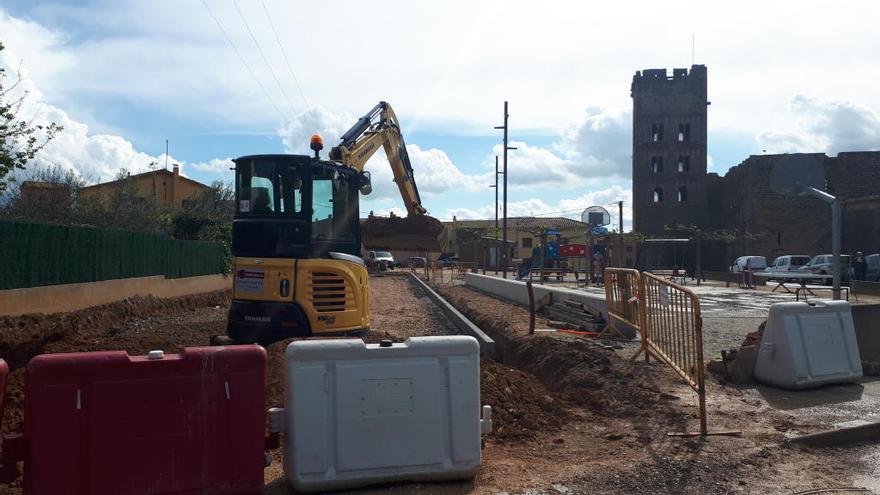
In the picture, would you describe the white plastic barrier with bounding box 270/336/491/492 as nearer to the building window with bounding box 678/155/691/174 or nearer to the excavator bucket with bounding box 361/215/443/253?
the excavator bucket with bounding box 361/215/443/253

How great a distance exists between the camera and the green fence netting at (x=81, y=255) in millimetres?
13102

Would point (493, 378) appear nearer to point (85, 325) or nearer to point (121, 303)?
point (85, 325)

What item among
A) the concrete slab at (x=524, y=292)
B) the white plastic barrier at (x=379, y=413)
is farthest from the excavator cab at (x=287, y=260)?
the concrete slab at (x=524, y=292)

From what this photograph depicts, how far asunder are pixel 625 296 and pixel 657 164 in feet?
239

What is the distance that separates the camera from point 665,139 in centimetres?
7906

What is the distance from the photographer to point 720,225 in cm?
7506

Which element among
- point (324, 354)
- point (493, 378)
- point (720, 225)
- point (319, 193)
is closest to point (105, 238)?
point (319, 193)

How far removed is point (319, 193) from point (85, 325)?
25.9 feet

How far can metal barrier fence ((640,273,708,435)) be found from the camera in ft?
24.2

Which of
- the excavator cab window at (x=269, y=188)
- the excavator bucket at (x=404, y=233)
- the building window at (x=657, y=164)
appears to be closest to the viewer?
the excavator cab window at (x=269, y=188)

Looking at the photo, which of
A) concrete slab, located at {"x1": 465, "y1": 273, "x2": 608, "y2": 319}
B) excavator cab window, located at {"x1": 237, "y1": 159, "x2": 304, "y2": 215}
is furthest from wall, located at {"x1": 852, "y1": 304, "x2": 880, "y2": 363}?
excavator cab window, located at {"x1": 237, "y1": 159, "x2": 304, "y2": 215}

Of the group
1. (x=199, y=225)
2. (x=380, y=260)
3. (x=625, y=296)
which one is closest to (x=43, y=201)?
(x=199, y=225)

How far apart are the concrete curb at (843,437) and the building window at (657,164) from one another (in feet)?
248

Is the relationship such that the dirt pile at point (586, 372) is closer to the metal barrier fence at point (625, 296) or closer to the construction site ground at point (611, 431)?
the construction site ground at point (611, 431)
